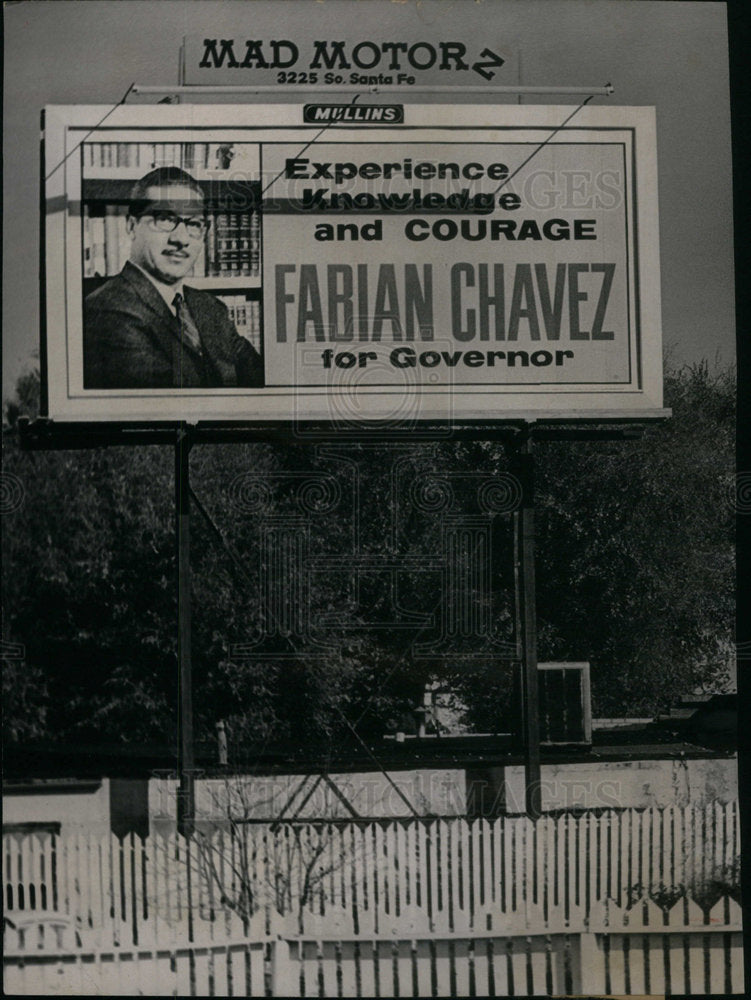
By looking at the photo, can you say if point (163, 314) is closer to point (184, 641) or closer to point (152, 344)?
point (152, 344)

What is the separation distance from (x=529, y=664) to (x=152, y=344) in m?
2.01

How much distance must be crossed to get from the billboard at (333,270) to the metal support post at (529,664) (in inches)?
20.6

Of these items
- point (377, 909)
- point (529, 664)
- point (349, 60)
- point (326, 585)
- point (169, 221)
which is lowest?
point (377, 909)

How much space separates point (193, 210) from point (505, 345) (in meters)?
1.38

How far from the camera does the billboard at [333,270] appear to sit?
12.8ft

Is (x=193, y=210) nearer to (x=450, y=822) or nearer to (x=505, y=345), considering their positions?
(x=505, y=345)

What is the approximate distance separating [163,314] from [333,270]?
2.34ft

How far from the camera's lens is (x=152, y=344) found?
3.92m

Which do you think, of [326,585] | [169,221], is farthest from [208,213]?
[326,585]

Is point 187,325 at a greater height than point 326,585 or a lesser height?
greater

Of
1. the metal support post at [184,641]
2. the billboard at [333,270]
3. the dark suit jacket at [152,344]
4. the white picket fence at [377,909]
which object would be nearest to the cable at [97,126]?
the billboard at [333,270]

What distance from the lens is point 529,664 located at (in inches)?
153

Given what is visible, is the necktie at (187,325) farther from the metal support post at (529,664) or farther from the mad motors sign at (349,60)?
the metal support post at (529,664)

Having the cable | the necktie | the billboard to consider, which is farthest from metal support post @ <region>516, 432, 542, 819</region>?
the cable
